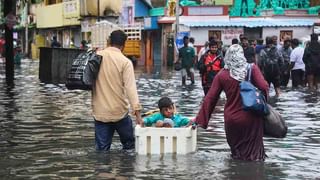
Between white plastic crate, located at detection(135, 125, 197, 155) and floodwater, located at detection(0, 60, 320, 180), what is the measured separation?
0.09 meters

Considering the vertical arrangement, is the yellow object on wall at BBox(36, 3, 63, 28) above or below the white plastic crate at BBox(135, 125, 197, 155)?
above

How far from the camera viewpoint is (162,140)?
926cm

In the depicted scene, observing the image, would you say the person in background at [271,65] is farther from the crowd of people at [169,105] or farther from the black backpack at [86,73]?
the black backpack at [86,73]

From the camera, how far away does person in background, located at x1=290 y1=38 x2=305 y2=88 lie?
22.9 metres

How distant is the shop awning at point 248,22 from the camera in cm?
4300

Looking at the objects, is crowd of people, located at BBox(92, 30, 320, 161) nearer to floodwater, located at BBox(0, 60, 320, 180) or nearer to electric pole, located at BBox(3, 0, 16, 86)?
floodwater, located at BBox(0, 60, 320, 180)

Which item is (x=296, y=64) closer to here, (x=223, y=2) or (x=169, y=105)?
(x=169, y=105)

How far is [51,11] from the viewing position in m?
69.7

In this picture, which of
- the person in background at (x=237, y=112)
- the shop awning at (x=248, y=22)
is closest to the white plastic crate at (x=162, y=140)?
the person in background at (x=237, y=112)

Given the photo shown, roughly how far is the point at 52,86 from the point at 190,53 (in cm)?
434

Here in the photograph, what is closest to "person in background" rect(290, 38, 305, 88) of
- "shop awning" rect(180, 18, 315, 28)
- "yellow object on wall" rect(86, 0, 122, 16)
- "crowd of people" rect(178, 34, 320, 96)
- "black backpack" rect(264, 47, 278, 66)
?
"crowd of people" rect(178, 34, 320, 96)

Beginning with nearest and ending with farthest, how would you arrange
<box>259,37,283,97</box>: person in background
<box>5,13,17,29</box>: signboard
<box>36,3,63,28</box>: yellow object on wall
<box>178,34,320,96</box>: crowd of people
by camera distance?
<box>178,34,320,96</box>: crowd of people
<box>259,37,283,97</box>: person in background
<box>5,13,17,29</box>: signboard
<box>36,3,63,28</box>: yellow object on wall

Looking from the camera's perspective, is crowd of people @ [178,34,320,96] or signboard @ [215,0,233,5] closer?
crowd of people @ [178,34,320,96]

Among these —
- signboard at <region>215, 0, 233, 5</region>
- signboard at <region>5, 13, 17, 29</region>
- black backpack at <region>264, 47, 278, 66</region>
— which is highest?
signboard at <region>215, 0, 233, 5</region>
